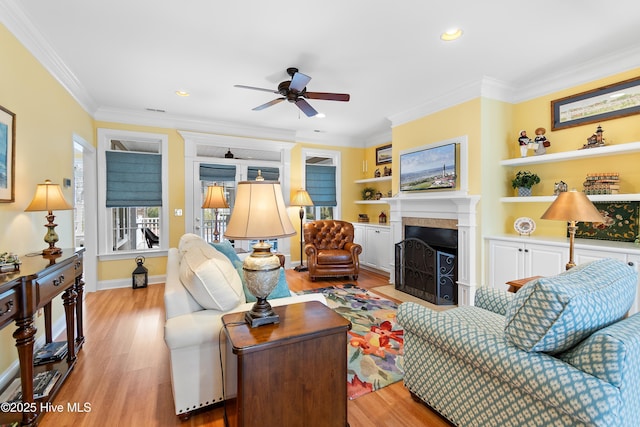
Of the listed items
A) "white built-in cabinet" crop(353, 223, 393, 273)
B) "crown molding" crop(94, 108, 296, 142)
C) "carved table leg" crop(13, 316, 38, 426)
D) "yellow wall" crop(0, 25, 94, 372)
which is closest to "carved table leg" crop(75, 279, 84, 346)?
"yellow wall" crop(0, 25, 94, 372)

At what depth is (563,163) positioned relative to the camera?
3299 millimetres

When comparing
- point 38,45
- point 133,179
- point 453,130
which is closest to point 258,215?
point 38,45

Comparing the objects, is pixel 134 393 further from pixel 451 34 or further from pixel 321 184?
pixel 321 184

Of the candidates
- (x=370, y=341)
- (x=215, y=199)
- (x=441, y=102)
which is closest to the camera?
(x=370, y=341)

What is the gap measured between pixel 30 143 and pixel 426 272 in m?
4.32

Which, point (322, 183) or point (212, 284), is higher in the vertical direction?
point (322, 183)

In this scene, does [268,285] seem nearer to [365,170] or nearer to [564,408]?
[564,408]

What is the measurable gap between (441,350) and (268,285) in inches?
42.1

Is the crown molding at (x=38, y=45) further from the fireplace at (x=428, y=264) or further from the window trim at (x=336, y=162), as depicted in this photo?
the fireplace at (x=428, y=264)

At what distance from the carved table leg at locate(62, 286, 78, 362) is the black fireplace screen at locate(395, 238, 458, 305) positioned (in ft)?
12.2

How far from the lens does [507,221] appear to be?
369cm

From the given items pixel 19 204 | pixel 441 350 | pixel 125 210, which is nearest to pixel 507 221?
pixel 441 350

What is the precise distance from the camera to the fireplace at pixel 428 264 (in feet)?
12.3

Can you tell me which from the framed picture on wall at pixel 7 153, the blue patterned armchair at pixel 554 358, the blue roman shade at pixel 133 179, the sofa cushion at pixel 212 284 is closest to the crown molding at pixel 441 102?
the blue patterned armchair at pixel 554 358
